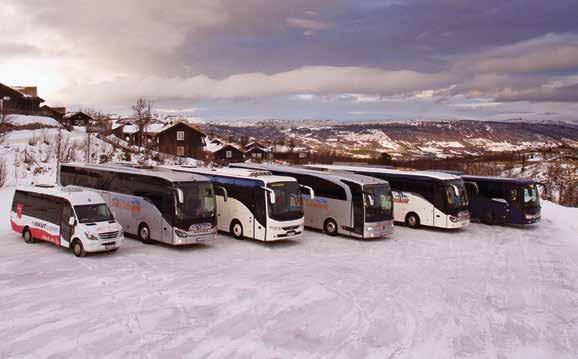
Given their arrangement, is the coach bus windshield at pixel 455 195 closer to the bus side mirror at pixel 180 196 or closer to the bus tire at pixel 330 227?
the bus tire at pixel 330 227

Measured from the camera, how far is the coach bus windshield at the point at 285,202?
67.6 ft

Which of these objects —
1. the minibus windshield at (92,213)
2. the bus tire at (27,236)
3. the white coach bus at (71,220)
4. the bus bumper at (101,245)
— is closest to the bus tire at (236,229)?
the white coach bus at (71,220)

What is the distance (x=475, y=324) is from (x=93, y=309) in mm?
9200

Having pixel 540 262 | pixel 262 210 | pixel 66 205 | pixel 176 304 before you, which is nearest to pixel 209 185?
pixel 262 210

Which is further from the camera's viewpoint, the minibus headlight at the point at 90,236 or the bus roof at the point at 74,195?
the bus roof at the point at 74,195

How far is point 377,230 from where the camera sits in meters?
22.5

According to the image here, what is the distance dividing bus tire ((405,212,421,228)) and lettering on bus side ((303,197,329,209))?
18.0 ft

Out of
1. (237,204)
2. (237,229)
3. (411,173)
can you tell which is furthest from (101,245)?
(411,173)

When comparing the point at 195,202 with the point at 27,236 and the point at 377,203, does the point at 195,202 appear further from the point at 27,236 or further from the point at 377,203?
the point at 377,203

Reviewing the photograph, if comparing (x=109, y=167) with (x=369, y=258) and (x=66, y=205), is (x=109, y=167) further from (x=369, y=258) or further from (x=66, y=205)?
(x=369, y=258)

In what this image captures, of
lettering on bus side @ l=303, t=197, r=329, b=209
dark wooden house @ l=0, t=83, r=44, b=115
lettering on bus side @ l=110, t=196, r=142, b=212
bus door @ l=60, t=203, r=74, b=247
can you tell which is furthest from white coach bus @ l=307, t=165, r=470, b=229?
dark wooden house @ l=0, t=83, r=44, b=115

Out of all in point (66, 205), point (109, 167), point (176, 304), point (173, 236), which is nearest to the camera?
point (176, 304)

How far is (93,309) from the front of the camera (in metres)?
12.1

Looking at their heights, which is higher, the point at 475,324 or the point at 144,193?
the point at 144,193
